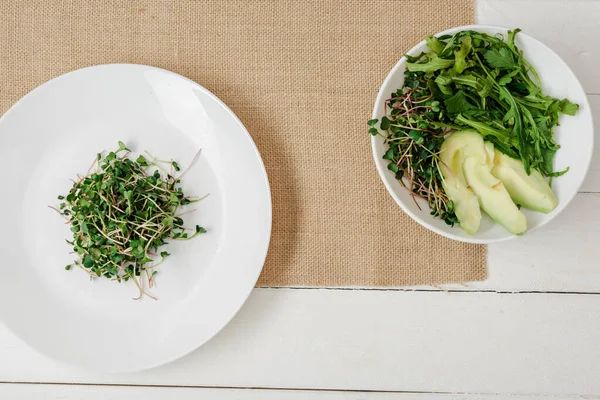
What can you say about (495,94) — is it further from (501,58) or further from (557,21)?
(557,21)

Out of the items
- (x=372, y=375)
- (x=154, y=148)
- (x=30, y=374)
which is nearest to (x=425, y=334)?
(x=372, y=375)

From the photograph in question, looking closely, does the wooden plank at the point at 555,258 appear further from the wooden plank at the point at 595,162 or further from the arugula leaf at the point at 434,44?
the arugula leaf at the point at 434,44

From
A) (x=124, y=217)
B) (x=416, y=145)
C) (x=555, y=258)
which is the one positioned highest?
(x=416, y=145)

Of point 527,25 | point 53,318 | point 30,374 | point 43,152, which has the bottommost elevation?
point 30,374

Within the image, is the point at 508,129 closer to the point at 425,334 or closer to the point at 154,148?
the point at 425,334

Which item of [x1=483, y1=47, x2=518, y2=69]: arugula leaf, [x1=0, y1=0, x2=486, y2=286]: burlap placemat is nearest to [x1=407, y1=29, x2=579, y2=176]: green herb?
[x1=483, y1=47, x2=518, y2=69]: arugula leaf

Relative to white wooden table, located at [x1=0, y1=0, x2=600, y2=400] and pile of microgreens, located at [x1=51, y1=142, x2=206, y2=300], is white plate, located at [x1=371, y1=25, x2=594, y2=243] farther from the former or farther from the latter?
pile of microgreens, located at [x1=51, y1=142, x2=206, y2=300]

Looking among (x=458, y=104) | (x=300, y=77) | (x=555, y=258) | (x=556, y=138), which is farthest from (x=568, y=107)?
(x=300, y=77)

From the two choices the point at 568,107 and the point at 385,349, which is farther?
the point at 385,349

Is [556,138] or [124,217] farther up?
[556,138]
